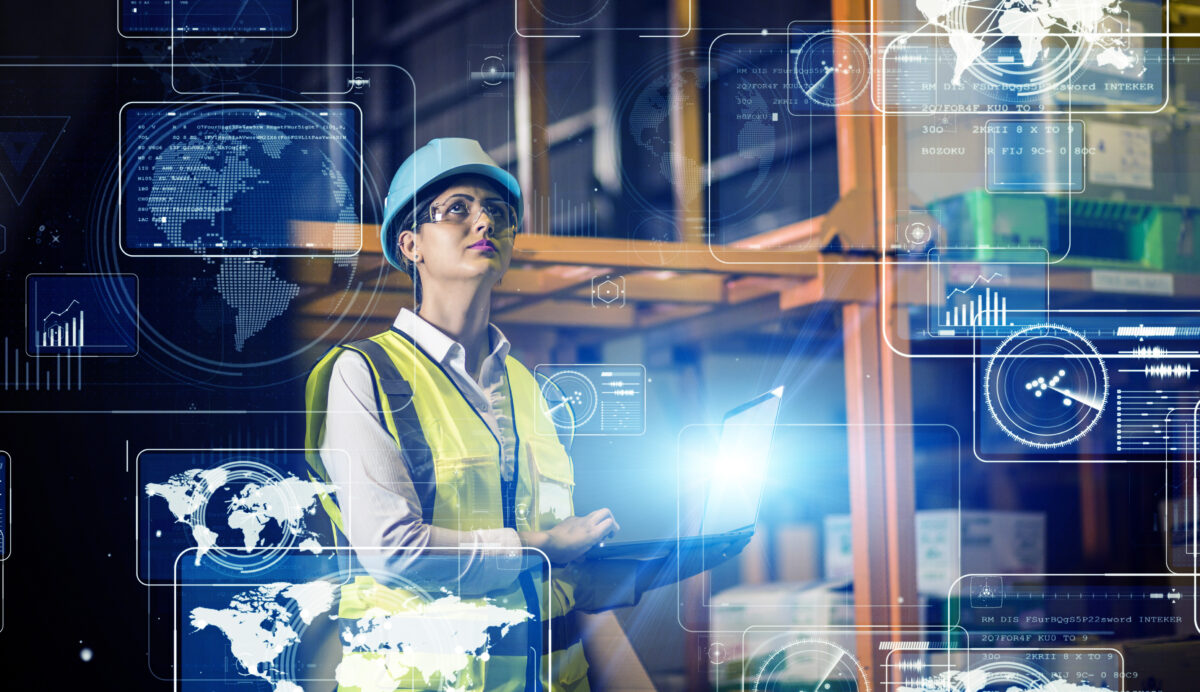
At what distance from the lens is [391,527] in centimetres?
208

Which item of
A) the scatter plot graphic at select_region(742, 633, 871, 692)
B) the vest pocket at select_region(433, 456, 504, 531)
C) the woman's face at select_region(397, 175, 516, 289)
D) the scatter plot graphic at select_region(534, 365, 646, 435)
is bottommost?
the scatter plot graphic at select_region(742, 633, 871, 692)

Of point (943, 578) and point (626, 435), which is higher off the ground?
point (626, 435)

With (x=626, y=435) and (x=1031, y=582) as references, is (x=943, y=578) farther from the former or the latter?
(x=626, y=435)

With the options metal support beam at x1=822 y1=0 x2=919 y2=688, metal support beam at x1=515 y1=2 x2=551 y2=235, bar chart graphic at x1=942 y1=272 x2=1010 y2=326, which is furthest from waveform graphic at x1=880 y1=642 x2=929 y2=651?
metal support beam at x1=515 y1=2 x2=551 y2=235

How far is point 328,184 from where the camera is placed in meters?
2.12

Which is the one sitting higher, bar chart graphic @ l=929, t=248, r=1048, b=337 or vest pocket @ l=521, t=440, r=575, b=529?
bar chart graphic @ l=929, t=248, r=1048, b=337

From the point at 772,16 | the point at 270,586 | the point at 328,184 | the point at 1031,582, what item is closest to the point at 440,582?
the point at 270,586

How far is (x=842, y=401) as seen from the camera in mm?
2117

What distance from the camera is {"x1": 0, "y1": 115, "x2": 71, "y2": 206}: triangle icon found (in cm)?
212

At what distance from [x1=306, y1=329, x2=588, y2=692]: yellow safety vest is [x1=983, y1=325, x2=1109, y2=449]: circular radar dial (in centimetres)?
84

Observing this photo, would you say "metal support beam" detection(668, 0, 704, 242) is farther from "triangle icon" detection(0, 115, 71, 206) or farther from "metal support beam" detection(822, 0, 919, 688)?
"triangle icon" detection(0, 115, 71, 206)

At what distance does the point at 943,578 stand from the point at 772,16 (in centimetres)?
113

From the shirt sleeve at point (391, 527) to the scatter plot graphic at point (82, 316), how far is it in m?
0.45

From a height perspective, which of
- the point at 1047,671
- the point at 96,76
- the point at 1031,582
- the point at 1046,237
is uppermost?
the point at 96,76
